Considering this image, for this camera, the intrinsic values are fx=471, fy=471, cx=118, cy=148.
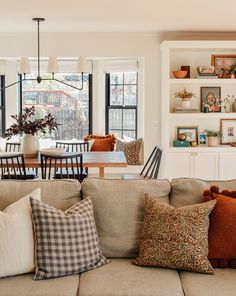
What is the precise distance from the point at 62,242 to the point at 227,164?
177 inches

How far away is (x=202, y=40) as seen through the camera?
22.0 ft

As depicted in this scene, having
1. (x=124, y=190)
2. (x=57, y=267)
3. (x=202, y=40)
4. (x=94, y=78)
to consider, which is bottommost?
(x=57, y=267)

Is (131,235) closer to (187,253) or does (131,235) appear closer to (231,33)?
(187,253)

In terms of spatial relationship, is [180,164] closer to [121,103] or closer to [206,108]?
[206,108]

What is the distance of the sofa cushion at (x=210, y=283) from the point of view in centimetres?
243

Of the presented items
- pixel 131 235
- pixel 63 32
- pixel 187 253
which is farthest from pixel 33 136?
pixel 187 253

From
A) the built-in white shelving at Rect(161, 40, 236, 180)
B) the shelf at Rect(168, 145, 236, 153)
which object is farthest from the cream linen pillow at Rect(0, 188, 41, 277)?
the shelf at Rect(168, 145, 236, 153)

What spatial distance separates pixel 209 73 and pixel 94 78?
189 centimetres

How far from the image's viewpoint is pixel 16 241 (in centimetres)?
261

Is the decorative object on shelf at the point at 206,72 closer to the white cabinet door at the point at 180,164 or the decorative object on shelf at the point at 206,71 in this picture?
the decorative object on shelf at the point at 206,71

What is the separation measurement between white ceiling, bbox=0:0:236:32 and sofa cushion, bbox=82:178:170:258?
2513 mm

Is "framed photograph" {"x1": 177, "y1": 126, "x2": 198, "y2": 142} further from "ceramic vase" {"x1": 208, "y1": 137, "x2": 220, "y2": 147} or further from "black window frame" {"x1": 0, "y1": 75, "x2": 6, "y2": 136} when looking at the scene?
"black window frame" {"x1": 0, "y1": 75, "x2": 6, "y2": 136}

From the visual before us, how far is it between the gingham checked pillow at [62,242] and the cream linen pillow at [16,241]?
0.14ft

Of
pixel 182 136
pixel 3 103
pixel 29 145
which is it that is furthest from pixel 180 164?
pixel 3 103
